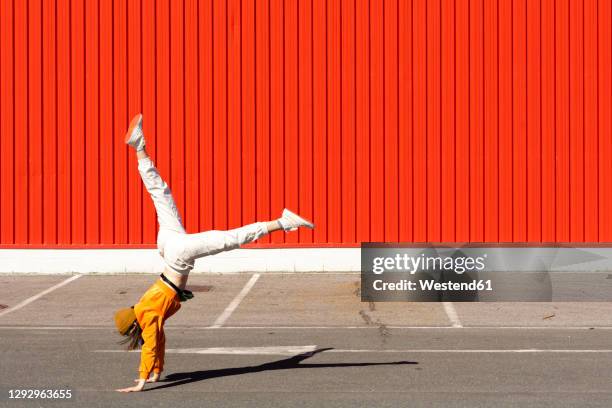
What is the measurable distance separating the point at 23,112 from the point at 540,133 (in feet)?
32.1

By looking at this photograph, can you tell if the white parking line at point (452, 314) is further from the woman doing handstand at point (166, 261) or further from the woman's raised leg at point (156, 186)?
the woman's raised leg at point (156, 186)

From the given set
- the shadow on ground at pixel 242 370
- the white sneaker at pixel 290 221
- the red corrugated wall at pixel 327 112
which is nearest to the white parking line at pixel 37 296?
the red corrugated wall at pixel 327 112

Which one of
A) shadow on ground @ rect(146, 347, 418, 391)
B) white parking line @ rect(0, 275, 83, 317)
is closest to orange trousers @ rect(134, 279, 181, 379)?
shadow on ground @ rect(146, 347, 418, 391)

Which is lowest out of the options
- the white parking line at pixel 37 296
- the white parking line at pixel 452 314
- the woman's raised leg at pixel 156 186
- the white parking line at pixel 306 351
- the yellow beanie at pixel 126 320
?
the white parking line at pixel 306 351

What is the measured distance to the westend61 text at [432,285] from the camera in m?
18.2

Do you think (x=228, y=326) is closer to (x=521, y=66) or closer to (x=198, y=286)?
(x=198, y=286)

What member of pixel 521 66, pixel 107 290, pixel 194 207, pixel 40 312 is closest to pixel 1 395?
pixel 40 312

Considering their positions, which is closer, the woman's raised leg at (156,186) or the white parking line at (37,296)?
the woman's raised leg at (156,186)

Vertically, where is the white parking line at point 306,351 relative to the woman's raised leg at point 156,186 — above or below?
below

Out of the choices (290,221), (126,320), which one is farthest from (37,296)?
(290,221)

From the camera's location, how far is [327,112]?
67.9 feet

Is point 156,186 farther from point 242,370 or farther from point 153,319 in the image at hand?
point 242,370

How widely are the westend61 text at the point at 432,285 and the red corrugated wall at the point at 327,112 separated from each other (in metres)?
1.55

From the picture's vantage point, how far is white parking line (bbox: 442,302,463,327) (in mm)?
14633
